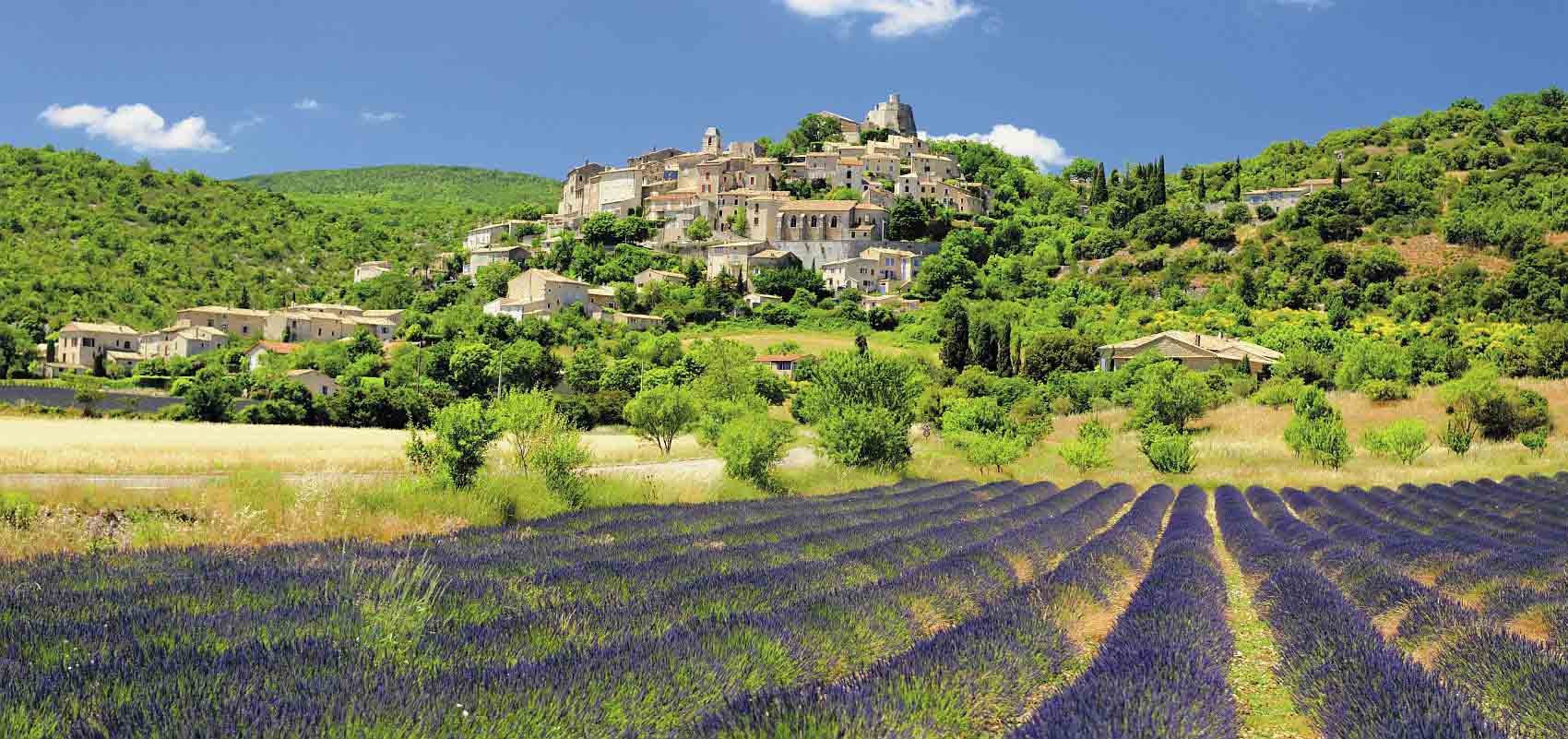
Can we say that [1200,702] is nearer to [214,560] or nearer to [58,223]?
[214,560]

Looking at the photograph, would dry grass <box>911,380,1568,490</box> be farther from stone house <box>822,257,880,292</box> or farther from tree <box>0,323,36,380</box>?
tree <box>0,323,36,380</box>

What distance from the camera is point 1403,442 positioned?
124 feet

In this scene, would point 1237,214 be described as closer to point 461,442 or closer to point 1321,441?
point 1321,441

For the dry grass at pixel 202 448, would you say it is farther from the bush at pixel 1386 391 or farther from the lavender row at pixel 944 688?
the bush at pixel 1386 391

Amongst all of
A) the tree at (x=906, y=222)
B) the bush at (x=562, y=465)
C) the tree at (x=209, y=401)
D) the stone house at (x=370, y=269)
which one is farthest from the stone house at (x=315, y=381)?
the tree at (x=906, y=222)

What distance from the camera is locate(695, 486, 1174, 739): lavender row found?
13.0ft

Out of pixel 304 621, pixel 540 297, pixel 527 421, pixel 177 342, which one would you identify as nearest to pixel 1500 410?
pixel 527 421

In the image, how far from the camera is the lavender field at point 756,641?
13.2 feet

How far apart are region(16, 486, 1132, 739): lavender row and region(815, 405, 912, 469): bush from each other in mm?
23552

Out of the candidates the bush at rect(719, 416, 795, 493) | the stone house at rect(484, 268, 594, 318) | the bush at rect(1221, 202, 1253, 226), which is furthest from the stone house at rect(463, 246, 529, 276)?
the bush at rect(719, 416, 795, 493)

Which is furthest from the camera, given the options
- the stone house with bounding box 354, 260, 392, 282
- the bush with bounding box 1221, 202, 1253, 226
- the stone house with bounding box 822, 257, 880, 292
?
the stone house with bounding box 354, 260, 392, 282

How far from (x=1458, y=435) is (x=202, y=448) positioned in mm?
47303

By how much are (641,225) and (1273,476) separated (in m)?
91.5

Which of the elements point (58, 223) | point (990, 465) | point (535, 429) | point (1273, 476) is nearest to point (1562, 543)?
point (535, 429)
